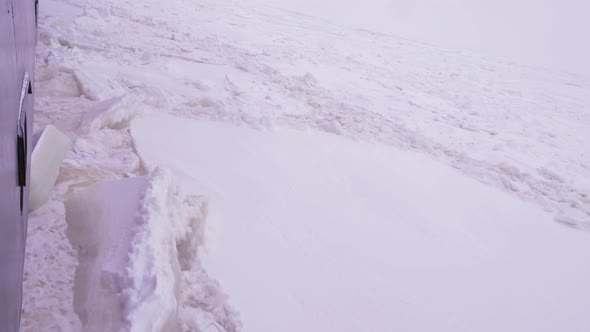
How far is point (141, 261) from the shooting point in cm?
160

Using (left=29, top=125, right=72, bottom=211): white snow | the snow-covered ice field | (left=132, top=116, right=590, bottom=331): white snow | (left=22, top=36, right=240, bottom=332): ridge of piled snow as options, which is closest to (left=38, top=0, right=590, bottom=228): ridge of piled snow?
the snow-covered ice field

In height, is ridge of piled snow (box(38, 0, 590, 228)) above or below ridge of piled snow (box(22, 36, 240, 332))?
above

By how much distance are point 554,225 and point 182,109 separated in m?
3.50

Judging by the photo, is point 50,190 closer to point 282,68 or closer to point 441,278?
point 441,278

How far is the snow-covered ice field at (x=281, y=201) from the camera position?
177 centimetres

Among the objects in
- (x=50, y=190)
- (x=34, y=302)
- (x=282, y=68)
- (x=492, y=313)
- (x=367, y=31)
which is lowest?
(x=492, y=313)

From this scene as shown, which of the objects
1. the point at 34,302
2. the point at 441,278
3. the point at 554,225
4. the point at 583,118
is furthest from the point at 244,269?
the point at 583,118

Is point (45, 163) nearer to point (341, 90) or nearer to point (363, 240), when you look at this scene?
point (363, 240)

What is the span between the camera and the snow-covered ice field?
69.9 inches

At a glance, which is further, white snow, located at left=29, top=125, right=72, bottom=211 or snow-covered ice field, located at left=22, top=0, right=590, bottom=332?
white snow, located at left=29, top=125, right=72, bottom=211

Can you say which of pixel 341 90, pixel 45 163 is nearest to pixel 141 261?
pixel 45 163

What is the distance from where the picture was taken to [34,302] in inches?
60.4

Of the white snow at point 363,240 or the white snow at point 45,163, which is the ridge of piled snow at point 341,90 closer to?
the white snow at point 363,240

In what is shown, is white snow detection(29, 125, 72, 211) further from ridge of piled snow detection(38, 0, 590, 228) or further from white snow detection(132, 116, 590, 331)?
ridge of piled snow detection(38, 0, 590, 228)
